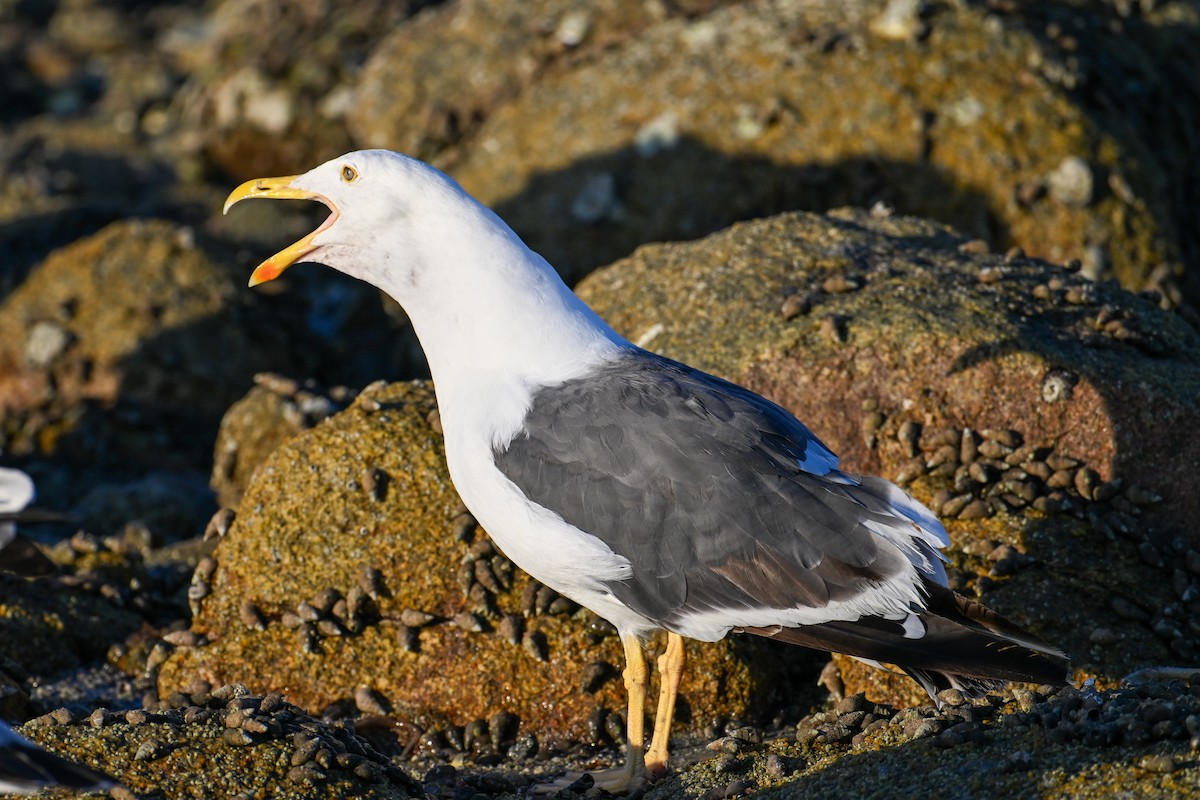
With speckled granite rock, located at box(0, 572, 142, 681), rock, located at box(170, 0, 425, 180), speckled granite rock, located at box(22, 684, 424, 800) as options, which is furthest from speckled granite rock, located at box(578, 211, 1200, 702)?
rock, located at box(170, 0, 425, 180)

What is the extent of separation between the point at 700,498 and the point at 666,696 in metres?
0.90

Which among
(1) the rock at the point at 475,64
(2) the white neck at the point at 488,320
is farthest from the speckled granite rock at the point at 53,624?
(1) the rock at the point at 475,64

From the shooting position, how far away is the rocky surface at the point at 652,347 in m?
5.31

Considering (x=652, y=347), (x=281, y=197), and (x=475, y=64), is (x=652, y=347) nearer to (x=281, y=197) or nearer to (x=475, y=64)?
(x=281, y=197)

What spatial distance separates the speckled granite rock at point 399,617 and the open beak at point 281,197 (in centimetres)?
105

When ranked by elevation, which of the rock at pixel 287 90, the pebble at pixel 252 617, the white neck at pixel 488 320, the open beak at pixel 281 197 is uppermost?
the rock at pixel 287 90

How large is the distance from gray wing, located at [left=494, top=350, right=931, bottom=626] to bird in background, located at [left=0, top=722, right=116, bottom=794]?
6.25 feet

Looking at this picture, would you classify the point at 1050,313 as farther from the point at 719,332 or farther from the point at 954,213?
the point at 954,213

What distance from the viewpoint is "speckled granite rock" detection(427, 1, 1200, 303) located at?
955 centimetres

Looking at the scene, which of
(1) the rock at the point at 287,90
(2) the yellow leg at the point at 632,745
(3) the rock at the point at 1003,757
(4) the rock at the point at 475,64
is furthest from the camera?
(1) the rock at the point at 287,90

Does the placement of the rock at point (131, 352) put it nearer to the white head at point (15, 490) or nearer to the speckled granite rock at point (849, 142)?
the speckled granite rock at point (849, 142)

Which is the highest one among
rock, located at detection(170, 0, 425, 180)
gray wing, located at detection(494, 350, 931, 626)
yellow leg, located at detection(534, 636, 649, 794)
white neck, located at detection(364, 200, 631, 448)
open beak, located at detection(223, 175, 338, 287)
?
rock, located at detection(170, 0, 425, 180)

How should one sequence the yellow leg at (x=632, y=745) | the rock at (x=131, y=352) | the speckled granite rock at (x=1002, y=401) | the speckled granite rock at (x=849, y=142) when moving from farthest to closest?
1. the rock at (x=131, y=352)
2. the speckled granite rock at (x=849, y=142)
3. the speckled granite rock at (x=1002, y=401)
4. the yellow leg at (x=632, y=745)

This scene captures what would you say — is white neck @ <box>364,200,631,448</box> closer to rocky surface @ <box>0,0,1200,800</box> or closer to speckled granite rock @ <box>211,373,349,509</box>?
rocky surface @ <box>0,0,1200,800</box>
